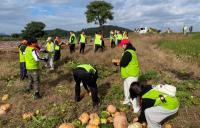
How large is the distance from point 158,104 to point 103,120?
1.91 metres

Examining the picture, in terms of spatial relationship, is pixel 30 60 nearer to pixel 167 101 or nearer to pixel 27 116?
pixel 27 116

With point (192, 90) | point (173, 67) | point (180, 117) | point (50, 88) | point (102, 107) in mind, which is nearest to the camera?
point (180, 117)

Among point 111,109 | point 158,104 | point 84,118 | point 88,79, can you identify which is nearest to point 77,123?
point 84,118

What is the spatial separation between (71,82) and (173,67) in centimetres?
602

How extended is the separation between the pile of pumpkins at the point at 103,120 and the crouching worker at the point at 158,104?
1.75 ft

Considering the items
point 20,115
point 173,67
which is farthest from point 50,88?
point 173,67

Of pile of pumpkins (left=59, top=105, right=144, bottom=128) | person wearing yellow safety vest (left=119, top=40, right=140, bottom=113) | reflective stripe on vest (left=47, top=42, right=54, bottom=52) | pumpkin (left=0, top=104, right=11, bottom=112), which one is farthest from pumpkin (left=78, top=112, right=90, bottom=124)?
reflective stripe on vest (left=47, top=42, right=54, bottom=52)

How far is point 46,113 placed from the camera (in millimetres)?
10898

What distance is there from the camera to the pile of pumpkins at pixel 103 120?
938cm

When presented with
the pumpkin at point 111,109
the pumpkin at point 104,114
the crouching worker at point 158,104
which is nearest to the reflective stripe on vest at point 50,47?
the pumpkin at point 111,109

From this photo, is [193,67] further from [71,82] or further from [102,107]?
[102,107]

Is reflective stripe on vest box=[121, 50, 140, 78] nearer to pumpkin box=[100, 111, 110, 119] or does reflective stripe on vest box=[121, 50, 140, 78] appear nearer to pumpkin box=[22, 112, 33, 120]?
pumpkin box=[100, 111, 110, 119]

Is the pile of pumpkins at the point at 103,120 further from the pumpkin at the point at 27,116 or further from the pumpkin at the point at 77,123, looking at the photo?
the pumpkin at the point at 27,116

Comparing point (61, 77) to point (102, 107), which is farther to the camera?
point (61, 77)
